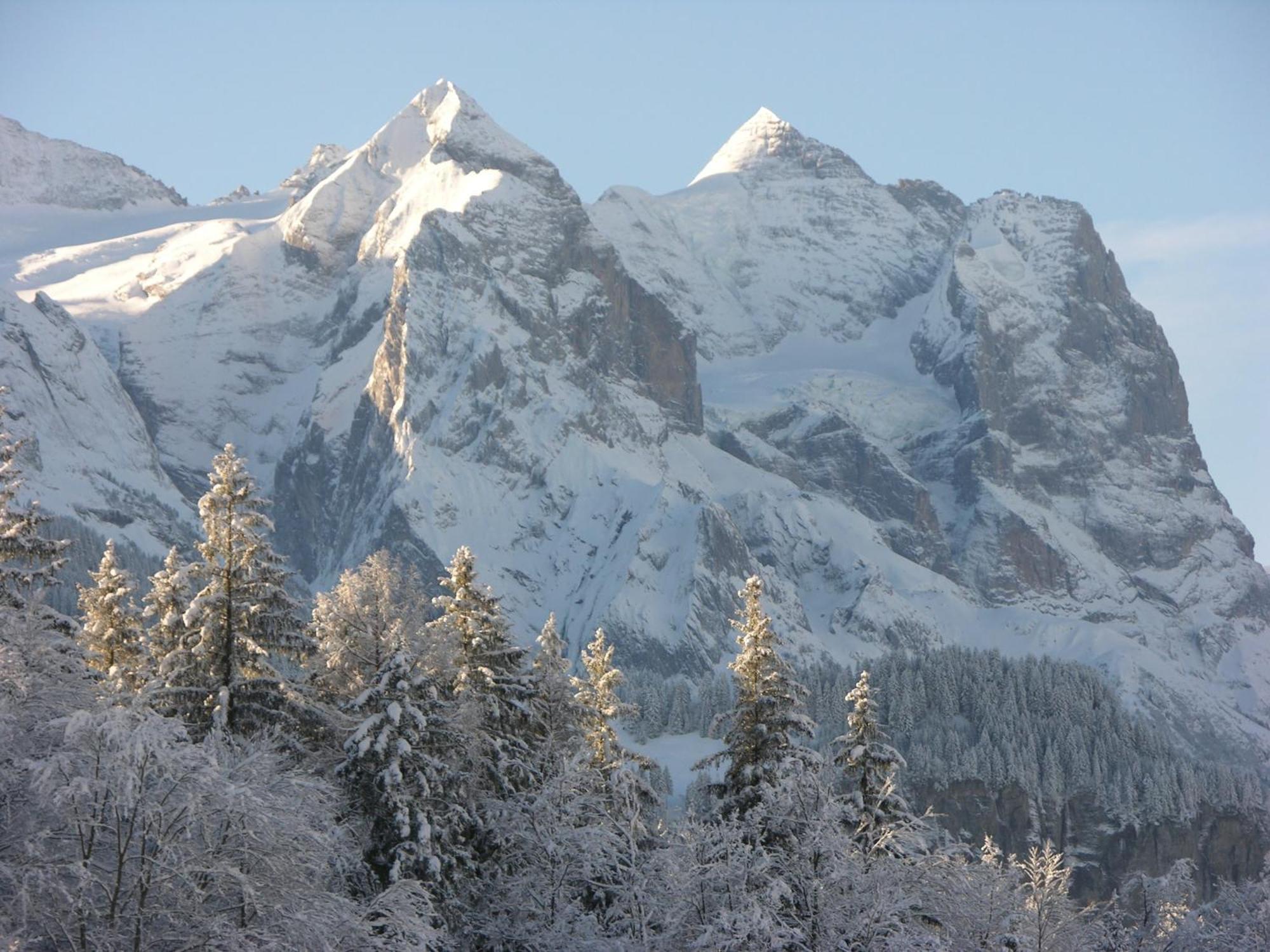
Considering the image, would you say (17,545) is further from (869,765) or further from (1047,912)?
(1047,912)

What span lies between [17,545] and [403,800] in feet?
41.1

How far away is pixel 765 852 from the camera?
3659 cm

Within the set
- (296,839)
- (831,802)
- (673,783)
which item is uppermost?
(831,802)

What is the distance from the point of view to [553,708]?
55.5 metres

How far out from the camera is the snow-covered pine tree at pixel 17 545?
44438 millimetres

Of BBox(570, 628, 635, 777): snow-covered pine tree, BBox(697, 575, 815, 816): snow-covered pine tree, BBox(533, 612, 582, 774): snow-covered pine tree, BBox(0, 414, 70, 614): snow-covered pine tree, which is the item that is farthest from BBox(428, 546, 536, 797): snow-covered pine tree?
BBox(0, 414, 70, 614): snow-covered pine tree

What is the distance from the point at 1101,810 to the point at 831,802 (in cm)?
15628

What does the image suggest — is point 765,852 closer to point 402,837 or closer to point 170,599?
point 402,837

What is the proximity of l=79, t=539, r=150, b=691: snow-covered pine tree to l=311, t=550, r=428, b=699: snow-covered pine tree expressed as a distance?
5.38m

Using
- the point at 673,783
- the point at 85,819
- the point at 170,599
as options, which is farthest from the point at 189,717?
the point at 673,783

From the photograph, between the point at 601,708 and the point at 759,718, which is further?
the point at 601,708

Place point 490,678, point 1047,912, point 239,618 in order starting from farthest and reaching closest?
point 490,678, point 239,618, point 1047,912

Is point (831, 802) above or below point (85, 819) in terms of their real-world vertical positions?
above

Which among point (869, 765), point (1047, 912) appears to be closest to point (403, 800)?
point (869, 765)
